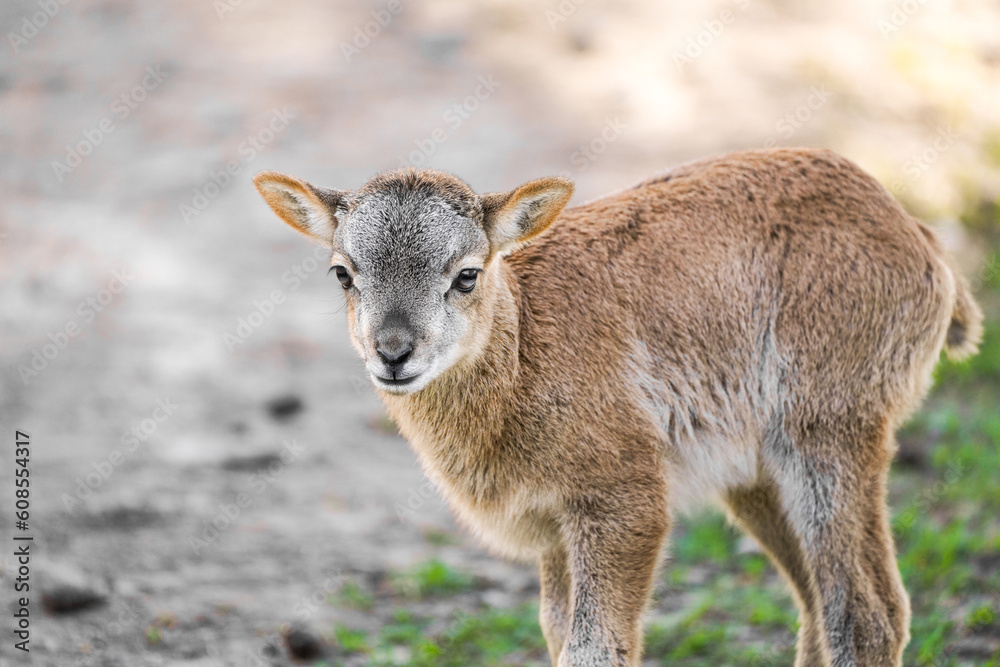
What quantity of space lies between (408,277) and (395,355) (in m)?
0.47

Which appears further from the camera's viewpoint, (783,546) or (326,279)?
(326,279)

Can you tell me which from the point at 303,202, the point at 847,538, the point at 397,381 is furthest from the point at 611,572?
the point at 303,202

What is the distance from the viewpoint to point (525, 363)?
5.68 meters

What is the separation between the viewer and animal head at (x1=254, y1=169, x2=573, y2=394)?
16.6 feet

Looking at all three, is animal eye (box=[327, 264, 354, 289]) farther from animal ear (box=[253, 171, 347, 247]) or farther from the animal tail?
the animal tail

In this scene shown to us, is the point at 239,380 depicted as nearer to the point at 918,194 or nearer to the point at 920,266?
the point at 920,266

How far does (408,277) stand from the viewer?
17.0ft

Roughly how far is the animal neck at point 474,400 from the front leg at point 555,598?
0.78 meters

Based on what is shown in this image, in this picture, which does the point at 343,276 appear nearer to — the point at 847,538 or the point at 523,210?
the point at 523,210

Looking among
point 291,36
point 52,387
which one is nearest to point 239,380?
point 52,387

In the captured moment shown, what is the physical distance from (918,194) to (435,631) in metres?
8.55

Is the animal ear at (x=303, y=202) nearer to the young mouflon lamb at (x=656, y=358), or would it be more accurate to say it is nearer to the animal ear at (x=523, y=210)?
the young mouflon lamb at (x=656, y=358)

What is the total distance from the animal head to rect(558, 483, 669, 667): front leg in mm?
1123

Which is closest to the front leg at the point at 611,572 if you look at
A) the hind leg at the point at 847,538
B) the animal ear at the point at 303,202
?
the hind leg at the point at 847,538
